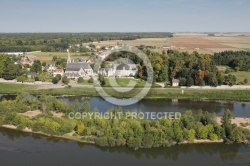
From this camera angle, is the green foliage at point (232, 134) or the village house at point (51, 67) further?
the village house at point (51, 67)

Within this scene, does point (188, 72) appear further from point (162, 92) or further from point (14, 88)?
point (14, 88)

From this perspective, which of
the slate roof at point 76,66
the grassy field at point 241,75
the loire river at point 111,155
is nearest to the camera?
the loire river at point 111,155

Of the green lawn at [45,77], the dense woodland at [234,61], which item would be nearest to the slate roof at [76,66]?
the green lawn at [45,77]

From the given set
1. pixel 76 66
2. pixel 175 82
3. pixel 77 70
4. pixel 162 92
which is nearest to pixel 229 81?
pixel 175 82

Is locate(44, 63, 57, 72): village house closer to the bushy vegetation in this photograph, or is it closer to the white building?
the white building

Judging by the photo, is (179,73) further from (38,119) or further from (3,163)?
(3,163)

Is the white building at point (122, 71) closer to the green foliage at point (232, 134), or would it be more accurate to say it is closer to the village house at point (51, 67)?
the village house at point (51, 67)

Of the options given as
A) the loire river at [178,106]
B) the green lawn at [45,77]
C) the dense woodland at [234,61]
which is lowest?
the loire river at [178,106]
